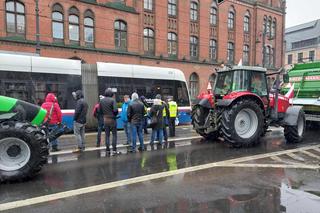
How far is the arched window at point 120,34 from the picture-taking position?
23.9m

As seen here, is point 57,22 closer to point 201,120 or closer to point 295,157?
point 201,120

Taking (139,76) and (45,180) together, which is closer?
(45,180)

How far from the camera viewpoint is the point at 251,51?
35.1m

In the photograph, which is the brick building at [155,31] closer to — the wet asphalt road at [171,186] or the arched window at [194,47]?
the arched window at [194,47]

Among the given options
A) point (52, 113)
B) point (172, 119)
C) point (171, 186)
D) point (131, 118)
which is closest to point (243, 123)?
point (172, 119)

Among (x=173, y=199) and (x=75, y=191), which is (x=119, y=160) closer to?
(x=75, y=191)

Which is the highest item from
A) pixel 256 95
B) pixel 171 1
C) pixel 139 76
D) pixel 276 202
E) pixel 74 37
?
pixel 171 1

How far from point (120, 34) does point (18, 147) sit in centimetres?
1962

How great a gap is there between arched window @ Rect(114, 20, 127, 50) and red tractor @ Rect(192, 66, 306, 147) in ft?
51.0

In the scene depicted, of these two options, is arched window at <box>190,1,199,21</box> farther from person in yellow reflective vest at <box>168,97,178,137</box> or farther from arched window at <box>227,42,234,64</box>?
person in yellow reflective vest at <box>168,97,178,137</box>

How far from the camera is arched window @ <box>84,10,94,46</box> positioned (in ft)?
72.7

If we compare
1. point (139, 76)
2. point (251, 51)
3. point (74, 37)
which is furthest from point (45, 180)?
point (251, 51)

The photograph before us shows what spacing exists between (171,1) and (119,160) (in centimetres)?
2337

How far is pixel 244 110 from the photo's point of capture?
29.4ft
